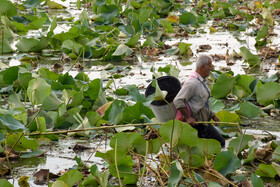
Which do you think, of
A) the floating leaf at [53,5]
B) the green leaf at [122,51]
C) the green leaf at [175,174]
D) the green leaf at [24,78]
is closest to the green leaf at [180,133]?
the green leaf at [175,174]

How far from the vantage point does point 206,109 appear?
3938 mm

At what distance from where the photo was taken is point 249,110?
4.54 metres

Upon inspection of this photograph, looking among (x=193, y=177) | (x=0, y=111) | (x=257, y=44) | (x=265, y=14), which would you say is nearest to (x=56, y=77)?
(x=0, y=111)

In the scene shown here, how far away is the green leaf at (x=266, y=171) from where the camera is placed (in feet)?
10.7

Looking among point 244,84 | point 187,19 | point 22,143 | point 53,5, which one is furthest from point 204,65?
point 53,5

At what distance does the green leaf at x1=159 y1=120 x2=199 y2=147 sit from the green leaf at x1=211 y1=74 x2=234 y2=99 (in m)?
1.77

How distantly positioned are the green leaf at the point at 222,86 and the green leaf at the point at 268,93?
0.99 feet

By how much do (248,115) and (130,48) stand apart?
295 centimetres

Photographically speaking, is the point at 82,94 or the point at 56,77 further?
the point at 56,77

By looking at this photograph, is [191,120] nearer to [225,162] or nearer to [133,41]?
[225,162]

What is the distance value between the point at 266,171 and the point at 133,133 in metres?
0.87

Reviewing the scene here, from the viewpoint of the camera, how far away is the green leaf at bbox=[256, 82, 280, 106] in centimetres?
461

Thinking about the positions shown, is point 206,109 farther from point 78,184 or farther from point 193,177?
point 78,184

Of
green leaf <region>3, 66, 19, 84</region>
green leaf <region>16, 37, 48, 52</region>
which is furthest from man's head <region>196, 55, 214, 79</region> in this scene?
green leaf <region>16, 37, 48, 52</region>
